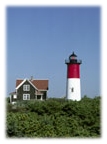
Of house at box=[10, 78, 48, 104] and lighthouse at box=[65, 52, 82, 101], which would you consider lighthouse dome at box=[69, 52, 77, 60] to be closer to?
lighthouse at box=[65, 52, 82, 101]

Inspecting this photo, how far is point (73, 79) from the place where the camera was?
45.9ft

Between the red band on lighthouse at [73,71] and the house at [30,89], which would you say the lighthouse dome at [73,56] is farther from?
the house at [30,89]

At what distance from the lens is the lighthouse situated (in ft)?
45.8

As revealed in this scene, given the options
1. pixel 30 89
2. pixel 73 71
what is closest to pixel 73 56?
pixel 73 71

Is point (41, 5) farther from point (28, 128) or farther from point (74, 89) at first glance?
point (74, 89)

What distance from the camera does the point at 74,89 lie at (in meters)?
14.3

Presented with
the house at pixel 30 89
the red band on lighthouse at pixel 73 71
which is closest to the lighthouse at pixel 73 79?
the red band on lighthouse at pixel 73 71

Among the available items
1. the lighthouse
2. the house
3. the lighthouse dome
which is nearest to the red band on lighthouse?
the lighthouse

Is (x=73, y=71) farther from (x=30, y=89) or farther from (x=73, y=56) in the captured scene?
(x=30, y=89)
